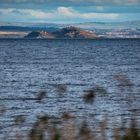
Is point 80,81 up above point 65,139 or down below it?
below

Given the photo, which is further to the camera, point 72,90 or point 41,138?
point 72,90

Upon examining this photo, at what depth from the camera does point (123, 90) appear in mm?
10758

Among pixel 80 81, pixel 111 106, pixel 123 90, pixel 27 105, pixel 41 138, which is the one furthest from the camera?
pixel 80 81

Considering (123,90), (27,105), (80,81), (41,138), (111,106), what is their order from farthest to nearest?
1. (80,81)
2. (27,105)
3. (111,106)
4. (123,90)
5. (41,138)

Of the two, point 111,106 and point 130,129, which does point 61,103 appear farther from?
point 130,129

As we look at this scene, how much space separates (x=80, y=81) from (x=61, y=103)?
73.3 feet

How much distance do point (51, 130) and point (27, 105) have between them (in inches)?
1158

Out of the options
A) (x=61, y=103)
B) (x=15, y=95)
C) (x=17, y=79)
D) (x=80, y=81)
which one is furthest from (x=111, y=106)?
(x=17, y=79)

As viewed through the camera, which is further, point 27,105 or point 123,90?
point 27,105

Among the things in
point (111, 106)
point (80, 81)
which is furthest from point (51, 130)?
point (80, 81)

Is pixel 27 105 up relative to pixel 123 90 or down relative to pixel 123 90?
down

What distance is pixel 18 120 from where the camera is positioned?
9.87 meters

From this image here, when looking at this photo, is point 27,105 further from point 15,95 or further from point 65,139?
point 65,139

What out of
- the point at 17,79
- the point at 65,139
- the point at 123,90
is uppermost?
the point at 123,90
